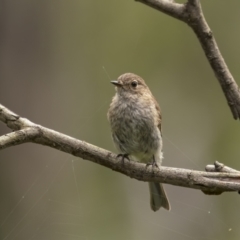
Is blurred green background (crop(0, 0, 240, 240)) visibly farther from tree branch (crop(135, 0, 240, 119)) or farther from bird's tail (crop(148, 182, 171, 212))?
tree branch (crop(135, 0, 240, 119))

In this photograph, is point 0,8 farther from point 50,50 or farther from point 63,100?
point 63,100

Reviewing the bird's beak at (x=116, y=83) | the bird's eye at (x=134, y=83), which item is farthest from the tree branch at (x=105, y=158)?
the bird's eye at (x=134, y=83)

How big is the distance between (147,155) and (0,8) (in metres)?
3.02

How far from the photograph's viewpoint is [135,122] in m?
3.70

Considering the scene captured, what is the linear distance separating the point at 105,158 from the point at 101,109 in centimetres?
335

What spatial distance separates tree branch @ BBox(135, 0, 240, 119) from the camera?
2732 millimetres

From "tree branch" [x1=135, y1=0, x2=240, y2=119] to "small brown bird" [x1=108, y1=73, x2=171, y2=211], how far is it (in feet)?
3.32

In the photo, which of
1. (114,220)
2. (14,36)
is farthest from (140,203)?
(14,36)

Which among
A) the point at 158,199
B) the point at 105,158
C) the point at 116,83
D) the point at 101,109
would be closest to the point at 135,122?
the point at 116,83

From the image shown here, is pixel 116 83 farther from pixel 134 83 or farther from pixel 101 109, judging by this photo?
pixel 101 109

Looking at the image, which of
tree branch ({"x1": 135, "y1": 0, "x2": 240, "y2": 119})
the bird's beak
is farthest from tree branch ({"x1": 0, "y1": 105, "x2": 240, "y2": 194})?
the bird's beak

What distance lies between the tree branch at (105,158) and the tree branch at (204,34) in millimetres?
412

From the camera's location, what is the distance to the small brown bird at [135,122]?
370cm

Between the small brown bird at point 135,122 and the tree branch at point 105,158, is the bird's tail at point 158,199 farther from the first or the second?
the tree branch at point 105,158
